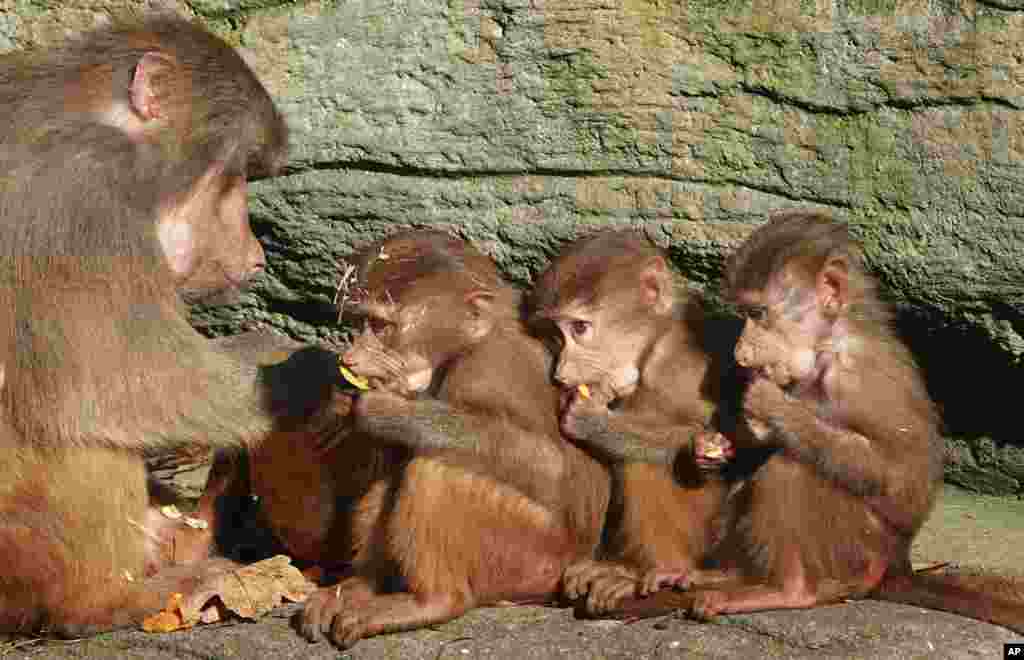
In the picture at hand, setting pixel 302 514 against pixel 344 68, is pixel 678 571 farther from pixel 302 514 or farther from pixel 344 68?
pixel 344 68

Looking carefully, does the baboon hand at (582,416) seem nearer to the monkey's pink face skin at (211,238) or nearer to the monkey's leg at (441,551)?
the monkey's leg at (441,551)

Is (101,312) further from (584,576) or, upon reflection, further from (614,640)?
(614,640)

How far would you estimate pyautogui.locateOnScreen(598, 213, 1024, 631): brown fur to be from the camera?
226 inches

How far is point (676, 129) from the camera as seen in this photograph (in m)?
6.68

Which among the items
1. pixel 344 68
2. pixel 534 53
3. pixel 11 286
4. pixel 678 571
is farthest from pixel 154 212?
pixel 678 571

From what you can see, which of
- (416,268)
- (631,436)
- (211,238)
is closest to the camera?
(631,436)

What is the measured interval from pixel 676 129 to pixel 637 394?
1028 mm

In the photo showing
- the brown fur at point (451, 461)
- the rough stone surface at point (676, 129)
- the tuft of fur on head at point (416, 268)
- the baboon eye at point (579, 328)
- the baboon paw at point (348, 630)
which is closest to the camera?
the baboon paw at point (348, 630)

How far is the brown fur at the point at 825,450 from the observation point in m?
5.73

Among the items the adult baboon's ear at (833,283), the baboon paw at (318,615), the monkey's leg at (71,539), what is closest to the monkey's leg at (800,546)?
the adult baboon's ear at (833,283)

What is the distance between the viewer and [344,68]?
6.85 m

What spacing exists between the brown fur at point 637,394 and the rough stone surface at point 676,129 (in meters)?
0.50

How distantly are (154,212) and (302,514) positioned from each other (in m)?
1.22

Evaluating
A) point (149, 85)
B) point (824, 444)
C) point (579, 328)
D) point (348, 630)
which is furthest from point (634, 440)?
point (149, 85)
